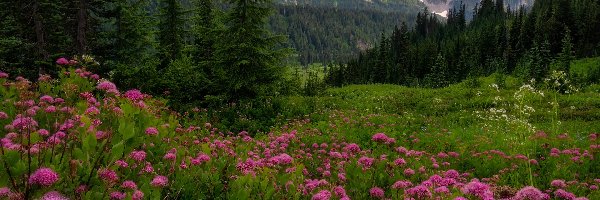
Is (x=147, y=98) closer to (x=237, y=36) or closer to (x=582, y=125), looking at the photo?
(x=237, y=36)

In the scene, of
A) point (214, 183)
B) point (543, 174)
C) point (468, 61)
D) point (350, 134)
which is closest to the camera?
point (214, 183)

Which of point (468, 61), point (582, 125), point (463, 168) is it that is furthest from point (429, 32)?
point (463, 168)

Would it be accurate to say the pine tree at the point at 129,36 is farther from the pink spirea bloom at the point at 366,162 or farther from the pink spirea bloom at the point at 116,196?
the pink spirea bloom at the point at 116,196

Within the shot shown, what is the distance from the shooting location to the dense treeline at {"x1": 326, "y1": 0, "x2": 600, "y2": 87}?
65.2 m

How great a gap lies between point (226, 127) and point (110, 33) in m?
11.2

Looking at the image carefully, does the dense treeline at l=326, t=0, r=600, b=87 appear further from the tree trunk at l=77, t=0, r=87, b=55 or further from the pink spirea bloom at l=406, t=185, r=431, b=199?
the pink spirea bloom at l=406, t=185, r=431, b=199

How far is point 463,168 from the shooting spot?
8.98 metres

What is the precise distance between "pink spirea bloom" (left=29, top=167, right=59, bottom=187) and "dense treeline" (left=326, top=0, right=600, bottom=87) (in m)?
60.1

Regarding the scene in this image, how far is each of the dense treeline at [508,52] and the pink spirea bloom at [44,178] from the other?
6010 cm

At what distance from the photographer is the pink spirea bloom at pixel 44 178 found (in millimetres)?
2393

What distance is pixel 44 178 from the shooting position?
2406mm

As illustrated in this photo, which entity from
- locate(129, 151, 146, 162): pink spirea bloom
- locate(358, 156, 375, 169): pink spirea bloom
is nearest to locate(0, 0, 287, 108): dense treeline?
locate(358, 156, 375, 169): pink spirea bloom

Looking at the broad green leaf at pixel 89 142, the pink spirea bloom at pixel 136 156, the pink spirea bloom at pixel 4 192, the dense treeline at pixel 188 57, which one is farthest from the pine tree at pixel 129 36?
the pink spirea bloom at pixel 4 192

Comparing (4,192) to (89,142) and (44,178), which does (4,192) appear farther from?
(89,142)
